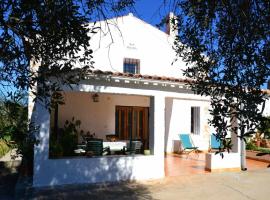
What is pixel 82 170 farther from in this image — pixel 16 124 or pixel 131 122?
pixel 131 122

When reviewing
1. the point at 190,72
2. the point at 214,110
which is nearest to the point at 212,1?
the point at 190,72

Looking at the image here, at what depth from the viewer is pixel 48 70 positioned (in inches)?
205

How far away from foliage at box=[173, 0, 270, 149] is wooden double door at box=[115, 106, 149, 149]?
14050mm

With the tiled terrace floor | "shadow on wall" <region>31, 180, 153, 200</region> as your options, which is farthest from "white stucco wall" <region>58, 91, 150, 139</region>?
"shadow on wall" <region>31, 180, 153, 200</region>

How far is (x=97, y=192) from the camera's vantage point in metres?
11.1

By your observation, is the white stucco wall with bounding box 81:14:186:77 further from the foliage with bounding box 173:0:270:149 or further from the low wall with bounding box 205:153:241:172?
the foliage with bounding box 173:0:270:149

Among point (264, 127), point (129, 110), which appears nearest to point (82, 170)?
point (264, 127)

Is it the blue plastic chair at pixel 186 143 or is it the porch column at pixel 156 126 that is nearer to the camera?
the porch column at pixel 156 126

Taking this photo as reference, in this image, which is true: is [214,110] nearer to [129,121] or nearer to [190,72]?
[190,72]

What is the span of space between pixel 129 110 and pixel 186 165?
236 inches

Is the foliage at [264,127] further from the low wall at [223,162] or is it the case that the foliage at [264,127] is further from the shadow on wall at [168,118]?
the shadow on wall at [168,118]

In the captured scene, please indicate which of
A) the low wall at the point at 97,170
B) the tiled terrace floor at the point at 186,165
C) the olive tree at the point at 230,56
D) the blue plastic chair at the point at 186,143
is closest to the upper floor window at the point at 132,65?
the blue plastic chair at the point at 186,143

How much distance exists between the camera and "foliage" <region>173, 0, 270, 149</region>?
190 inches

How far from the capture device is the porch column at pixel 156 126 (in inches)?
523
